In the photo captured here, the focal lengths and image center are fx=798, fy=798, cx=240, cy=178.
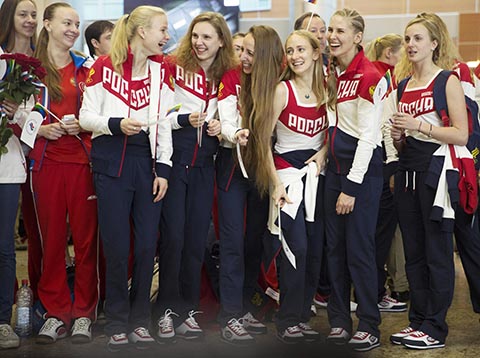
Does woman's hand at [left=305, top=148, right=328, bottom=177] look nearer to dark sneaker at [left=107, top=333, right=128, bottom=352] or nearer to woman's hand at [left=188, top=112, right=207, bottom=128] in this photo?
woman's hand at [left=188, top=112, right=207, bottom=128]

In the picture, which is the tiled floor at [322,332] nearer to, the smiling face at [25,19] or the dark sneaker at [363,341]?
the dark sneaker at [363,341]

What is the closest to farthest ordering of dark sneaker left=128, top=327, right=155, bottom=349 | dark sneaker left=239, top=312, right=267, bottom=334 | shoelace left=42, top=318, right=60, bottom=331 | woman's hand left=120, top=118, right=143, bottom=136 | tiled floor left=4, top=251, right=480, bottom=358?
woman's hand left=120, top=118, right=143, bottom=136, tiled floor left=4, top=251, right=480, bottom=358, dark sneaker left=128, top=327, right=155, bottom=349, shoelace left=42, top=318, right=60, bottom=331, dark sneaker left=239, top=312, right=267, bottom=334

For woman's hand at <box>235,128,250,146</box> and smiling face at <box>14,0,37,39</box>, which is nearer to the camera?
woman's hand at <box>235,128,250,146</box>

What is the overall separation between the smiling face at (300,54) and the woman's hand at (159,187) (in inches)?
30.7

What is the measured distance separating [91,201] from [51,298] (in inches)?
19.4

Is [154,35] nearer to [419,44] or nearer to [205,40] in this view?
[205,40]

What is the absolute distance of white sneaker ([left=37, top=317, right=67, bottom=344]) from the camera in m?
3.62

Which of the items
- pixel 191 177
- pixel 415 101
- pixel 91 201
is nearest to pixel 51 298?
pixel 91 201

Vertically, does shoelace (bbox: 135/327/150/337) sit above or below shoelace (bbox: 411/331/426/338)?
above

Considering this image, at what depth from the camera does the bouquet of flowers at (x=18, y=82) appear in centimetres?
337

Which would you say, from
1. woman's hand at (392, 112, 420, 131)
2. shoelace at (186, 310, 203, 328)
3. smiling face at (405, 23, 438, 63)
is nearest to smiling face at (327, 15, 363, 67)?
smiling face at (405, 23, 438, 63)

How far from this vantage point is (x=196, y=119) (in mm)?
3561

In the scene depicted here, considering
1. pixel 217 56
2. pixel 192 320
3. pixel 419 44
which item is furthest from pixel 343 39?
pixel 192 320

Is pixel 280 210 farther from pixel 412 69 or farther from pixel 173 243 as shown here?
pixel 412 69
